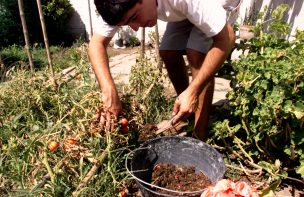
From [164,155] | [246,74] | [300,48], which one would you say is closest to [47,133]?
[164,155]

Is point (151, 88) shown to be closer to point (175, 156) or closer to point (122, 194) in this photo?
point (175, 156)

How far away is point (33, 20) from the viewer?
294 inches

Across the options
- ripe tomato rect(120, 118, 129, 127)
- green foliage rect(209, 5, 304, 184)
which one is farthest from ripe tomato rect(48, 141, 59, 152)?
green foliage rect(209, 5, 304, 184)

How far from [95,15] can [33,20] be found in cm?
133

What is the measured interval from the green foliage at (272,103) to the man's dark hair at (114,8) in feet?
3.27

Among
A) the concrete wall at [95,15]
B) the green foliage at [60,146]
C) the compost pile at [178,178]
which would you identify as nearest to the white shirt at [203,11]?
the green foliage at [60,146]

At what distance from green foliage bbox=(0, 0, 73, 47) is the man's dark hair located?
220 inches

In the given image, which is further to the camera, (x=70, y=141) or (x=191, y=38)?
(x=191, y=38)

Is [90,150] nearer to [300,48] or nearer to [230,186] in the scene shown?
[230,186]

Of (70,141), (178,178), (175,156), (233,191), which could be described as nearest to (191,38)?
(175,156)

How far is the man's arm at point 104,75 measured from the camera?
7.51ft

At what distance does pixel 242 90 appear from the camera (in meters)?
2.69

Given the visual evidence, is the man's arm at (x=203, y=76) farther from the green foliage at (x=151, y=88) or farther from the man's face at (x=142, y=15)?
the green foliage at (x=151, y=88)

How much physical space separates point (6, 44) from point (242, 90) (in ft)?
19.3
